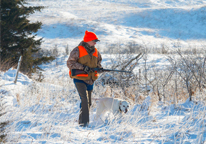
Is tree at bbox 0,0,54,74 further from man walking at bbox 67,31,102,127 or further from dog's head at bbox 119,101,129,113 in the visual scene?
dog's head at bbox 119,101,129,113

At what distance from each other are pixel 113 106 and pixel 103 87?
2492 mm

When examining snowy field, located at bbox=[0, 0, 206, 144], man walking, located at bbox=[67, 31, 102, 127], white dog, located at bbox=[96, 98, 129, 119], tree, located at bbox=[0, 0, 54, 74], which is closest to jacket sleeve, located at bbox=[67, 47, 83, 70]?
man walking, located at bbox=[67, 31, 102, 127]

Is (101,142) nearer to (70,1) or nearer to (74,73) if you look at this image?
(74,73)

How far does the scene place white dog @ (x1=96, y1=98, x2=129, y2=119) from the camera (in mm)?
3738

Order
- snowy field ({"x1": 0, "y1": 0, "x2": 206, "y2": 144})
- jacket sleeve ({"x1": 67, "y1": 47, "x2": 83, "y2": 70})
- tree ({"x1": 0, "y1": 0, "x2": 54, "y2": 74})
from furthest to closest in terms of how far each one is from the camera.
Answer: tree ({"x1": 0, "y1": 0, "x2": 54, "y2": 74}), jacket sleeve ({"x1": 67, "y1": 47, "x2": 83, "y2": 70}), snowy field ({"x1": 0, "y1": 0, "x2": 206, "y2": 144})

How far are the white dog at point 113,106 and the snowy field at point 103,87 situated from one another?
0.15 metres

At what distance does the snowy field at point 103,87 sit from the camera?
2.89 m

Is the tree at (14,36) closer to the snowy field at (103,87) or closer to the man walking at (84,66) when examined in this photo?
the snowy field at (103,87)

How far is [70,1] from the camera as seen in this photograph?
168 ft

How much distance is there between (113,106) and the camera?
3.75 m

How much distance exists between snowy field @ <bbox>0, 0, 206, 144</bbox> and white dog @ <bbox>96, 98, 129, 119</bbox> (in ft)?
0.48

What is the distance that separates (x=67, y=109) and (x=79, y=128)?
1.49 meters

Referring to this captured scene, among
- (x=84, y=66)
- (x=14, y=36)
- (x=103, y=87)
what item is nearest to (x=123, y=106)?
(x=84, y=66)

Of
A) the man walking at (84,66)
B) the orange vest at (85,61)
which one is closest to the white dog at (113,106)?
the man walking at (84,66)
